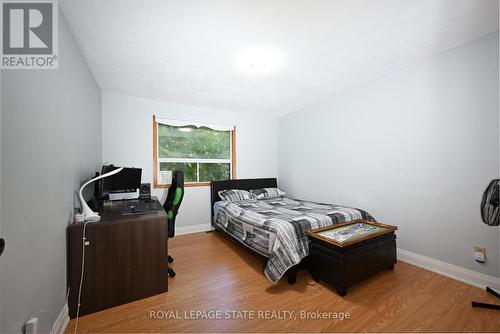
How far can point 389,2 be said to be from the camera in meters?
1.55

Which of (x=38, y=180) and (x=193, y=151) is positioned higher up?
(x=193, y=151)

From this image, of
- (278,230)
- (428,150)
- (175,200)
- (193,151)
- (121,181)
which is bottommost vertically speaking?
(278,230)

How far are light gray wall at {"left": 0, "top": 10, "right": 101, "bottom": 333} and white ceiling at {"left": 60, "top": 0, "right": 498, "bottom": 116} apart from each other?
45 centimetres

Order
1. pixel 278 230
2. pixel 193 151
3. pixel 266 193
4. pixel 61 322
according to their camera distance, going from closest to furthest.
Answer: pixel 61 322 → pixel 278 230 → pixel 193 151 → pixel 266 193

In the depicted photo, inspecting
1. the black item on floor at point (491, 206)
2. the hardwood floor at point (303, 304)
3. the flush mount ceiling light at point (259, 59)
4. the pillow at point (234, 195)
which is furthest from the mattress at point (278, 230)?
the flush mount ceiling light at point (259, 59)

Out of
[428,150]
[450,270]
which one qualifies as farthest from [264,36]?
[450,270]

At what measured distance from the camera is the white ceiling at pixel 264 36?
5.21 feet

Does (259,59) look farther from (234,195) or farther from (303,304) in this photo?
(303,304)

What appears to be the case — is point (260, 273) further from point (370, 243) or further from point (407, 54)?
point (407, 54)

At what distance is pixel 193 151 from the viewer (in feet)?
13.0

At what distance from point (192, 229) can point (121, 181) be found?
1.65 metres

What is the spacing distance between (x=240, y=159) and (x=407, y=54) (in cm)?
309

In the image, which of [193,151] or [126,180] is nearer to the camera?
[126,180]

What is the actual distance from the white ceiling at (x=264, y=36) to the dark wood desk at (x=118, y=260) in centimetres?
172
